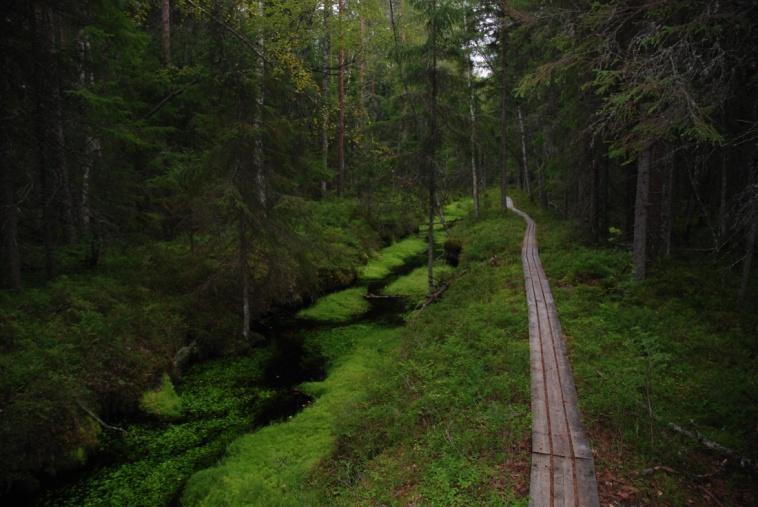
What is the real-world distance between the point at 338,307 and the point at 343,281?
11.8 ft

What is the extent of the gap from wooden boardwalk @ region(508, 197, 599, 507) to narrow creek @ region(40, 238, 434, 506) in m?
6.33

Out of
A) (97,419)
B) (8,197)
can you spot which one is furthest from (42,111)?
(97,419)

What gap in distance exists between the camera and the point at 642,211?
40.7 feet

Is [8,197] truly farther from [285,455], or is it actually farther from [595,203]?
[595,203]

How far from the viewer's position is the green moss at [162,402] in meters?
10.9

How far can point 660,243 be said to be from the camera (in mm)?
14430

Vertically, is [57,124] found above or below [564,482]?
above

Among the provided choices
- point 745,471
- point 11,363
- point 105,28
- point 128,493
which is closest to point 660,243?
point 745,471

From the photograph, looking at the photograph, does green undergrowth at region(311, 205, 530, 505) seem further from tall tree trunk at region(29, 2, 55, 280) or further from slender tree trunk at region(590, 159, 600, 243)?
tall tree trunk at region(29, 2, 55, 280)

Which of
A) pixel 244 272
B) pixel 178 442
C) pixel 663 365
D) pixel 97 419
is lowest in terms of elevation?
pixel 178 442

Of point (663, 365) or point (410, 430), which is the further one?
point (663, 365)

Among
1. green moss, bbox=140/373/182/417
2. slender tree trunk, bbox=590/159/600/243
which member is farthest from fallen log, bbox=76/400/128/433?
slender tree trunk, bbox=590/159/600/243

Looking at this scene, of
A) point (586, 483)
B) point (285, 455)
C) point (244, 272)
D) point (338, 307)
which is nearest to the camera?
point (586, 483)

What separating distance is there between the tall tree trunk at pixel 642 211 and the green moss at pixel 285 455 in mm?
8555
